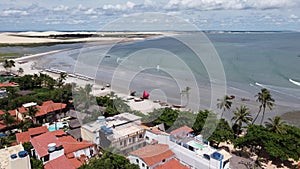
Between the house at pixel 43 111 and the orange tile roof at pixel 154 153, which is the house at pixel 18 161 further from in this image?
the house at pixel 43 111

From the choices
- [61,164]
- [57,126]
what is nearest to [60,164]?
[61,164]

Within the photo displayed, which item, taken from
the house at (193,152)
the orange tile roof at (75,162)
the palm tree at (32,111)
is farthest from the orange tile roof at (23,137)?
the house at (193,152)

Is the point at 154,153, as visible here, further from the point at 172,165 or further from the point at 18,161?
the point at 18,161

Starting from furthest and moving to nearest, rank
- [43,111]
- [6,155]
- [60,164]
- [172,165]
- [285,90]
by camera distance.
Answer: [285,90] → [43,111] → [60,164] → [172,165] → [6,155]

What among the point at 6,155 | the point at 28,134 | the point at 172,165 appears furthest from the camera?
the point at 28,134

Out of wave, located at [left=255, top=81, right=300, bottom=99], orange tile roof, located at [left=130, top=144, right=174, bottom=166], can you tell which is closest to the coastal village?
orange tile roof, located at [left=130, top=144, right=174, bottom=166]

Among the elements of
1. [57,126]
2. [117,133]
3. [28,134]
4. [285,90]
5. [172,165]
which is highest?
[117,133]

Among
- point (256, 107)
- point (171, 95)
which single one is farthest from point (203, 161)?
point (171, 95)
